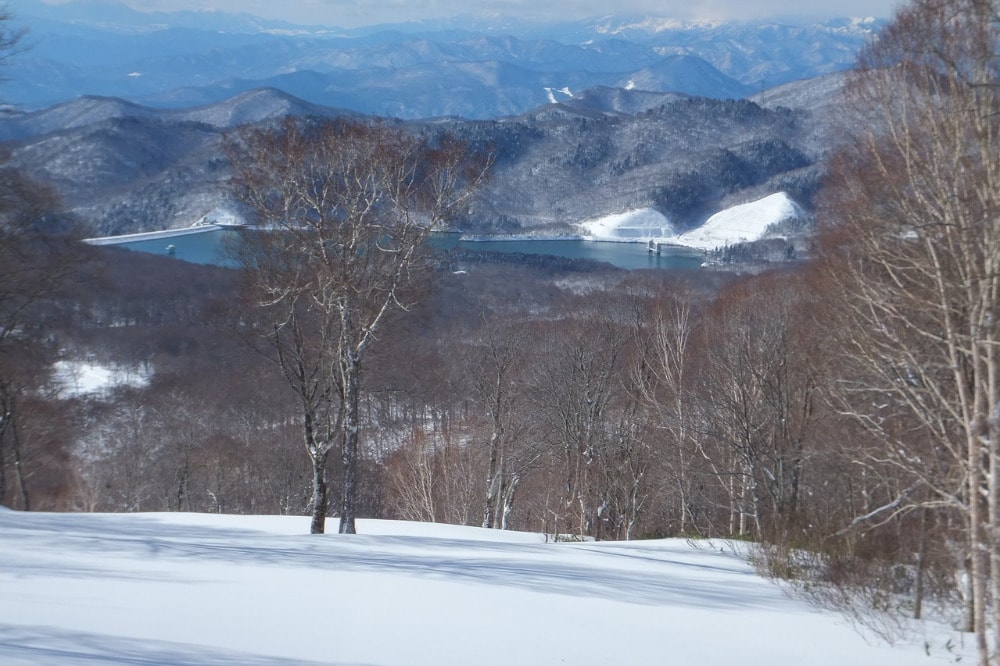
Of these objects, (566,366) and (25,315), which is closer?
(25,315)

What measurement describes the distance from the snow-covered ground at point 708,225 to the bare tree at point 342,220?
87.6 m

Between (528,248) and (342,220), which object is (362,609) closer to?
(342,220)

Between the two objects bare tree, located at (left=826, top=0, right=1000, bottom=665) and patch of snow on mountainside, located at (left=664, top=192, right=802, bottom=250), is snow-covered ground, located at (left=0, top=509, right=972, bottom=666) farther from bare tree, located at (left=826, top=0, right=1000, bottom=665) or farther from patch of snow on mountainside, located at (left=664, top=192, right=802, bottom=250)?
patch of snow on mountainside, located at (left=664, top=192, right=802, bottom=250)

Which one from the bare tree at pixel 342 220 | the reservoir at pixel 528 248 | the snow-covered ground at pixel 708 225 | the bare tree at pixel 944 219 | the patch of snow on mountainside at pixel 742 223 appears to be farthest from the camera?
the snow-covered ground at pixel 708 225

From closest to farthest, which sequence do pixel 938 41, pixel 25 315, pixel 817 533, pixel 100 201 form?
pixel 938 41, pixel 817 533, pixel 25 315, pixel 100 201

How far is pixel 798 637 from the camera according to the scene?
6184 mm

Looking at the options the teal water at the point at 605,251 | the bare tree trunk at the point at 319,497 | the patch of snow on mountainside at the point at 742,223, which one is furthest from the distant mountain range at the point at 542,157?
the bare tree trunk at the point at 319,497

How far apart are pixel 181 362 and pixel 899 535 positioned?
149 feet

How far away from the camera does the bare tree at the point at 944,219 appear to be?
6.65 metres

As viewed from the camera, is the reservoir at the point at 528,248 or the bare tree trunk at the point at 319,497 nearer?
the bare tree trunk at the point at 319,497

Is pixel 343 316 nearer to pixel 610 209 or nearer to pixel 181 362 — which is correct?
pixel 181 362

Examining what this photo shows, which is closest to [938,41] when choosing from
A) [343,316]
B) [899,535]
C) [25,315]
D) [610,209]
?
[899,535]

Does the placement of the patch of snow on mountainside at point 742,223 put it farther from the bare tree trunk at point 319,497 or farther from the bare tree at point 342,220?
the bare tree trunk at point 319,497

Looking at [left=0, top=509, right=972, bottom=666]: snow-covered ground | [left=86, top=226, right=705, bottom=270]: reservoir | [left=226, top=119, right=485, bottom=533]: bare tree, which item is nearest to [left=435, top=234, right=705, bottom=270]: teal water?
[left=86, top=226, right=705, bottom=270]: reservoir
